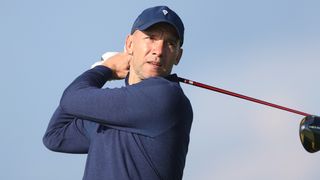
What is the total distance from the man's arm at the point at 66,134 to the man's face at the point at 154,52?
2.23ft

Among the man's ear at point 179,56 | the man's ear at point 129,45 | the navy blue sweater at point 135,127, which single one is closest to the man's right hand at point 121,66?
the man's ear at point 129,45

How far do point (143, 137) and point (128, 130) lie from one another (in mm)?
98

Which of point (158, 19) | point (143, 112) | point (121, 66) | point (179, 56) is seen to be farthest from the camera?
point (121, 66)

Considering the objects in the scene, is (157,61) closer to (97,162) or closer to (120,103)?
(120,103)

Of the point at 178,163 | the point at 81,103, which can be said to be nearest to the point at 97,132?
the point at 81,103

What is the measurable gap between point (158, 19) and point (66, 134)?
1232 millimetres

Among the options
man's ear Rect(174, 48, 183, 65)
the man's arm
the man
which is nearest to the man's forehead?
the man

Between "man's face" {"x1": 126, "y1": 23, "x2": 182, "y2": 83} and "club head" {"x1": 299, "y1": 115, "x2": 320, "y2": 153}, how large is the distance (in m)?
2.26

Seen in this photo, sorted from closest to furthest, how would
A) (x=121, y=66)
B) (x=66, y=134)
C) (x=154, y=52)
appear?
(x=154, y=52) → (x=121, y=66) → (x=66, y=134)

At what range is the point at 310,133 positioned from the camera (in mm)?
6266

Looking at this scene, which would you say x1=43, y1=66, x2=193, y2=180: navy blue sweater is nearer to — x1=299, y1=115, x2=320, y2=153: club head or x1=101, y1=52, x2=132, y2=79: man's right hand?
x1=101, y1=52, x2=132, y2=79: man's right hand

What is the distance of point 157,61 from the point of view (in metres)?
4.20

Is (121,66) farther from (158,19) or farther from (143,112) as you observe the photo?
(143,112)

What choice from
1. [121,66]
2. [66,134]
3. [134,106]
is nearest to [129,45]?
[121,66]
